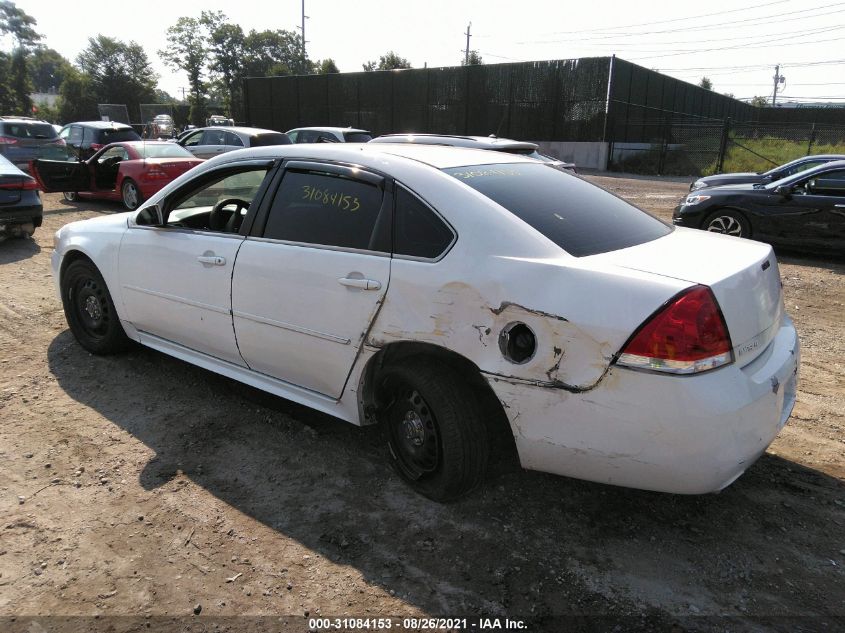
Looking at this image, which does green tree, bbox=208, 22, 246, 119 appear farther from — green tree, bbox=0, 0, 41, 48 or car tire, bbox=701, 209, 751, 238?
car tire, bbox=701, 209, 751, 238

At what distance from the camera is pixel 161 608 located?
7.75 ft

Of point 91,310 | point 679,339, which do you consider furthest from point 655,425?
point 91,310

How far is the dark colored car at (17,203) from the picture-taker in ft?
28.7

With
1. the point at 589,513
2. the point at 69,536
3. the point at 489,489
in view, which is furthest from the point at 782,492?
the point at 69,536

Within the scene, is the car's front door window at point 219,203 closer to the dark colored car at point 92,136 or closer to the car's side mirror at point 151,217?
the car's side mirror at point 151,217

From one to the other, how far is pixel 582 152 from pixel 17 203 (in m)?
25.4

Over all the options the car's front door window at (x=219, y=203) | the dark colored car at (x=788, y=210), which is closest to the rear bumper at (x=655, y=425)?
the car's front door window at (x=219, y=203)

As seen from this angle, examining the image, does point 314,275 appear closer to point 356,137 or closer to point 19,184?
point 19,184

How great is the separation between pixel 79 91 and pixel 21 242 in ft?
199

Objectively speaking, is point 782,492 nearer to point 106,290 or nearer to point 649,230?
point 649,230

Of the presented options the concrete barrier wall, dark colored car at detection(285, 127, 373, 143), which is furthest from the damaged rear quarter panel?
the concrete barrier wall

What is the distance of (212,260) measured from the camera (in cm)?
360

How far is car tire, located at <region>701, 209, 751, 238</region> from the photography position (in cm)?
913

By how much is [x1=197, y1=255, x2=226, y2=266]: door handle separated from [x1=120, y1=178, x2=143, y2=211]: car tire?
899 cm
